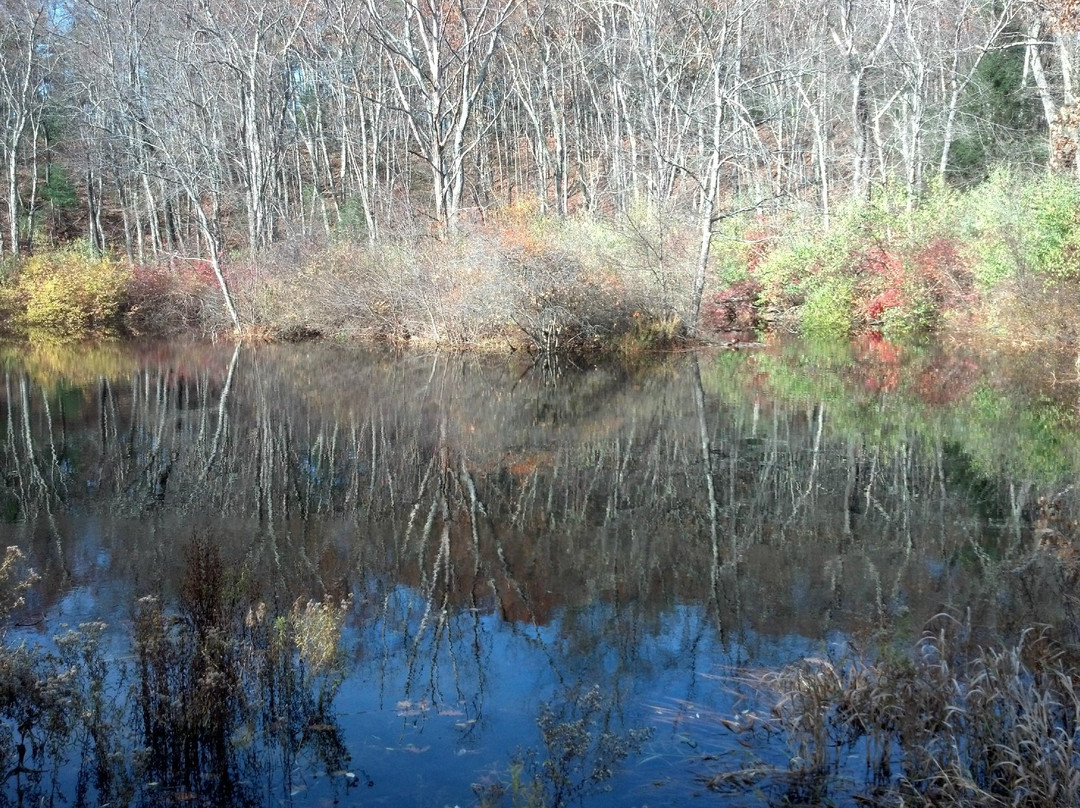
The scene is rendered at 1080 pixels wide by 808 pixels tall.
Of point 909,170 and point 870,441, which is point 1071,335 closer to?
point 870,441

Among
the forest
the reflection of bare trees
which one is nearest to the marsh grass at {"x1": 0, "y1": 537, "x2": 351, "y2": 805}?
the reflection of bare trees

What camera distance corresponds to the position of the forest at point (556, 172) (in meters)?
24.4

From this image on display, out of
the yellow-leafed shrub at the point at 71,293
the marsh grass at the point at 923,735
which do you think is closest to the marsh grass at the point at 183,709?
the marsh grass at the point at 923,735

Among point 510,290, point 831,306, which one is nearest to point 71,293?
point 510,290

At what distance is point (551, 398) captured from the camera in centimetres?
1709

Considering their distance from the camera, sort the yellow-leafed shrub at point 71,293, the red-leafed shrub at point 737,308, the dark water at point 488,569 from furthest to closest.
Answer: the yellow-leafed shrub at point 71,293, the red-leafed shrub at point 737,308, the dark water at point 488,569

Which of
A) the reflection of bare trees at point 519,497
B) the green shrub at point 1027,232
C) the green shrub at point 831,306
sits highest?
the green shrub at point 1027,232

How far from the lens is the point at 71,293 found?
108 ft

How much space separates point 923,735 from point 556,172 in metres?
39.7

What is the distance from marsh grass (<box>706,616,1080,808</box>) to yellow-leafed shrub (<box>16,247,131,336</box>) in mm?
33133

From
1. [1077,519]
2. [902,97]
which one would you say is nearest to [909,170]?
[902,97]

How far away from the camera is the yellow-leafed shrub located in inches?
1281

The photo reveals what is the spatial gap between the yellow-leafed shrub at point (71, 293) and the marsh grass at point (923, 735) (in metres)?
33.1

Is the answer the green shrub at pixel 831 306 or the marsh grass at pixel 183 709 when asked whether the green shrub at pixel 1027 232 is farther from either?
the marsh grass at pixel 183 709
